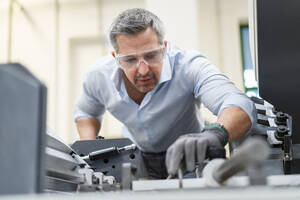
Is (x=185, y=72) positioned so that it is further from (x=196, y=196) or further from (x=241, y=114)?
(x=196, y=196)

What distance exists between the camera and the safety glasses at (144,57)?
1.51 m

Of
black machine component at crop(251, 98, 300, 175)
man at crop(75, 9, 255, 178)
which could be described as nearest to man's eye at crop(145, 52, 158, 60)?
man at crop(75, 9, 255, 178)

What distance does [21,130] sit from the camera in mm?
523

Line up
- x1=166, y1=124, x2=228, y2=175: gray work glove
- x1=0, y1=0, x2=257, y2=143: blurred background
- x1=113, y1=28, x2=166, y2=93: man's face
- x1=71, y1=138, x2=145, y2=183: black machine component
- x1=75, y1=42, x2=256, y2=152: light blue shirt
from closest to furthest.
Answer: x1=166, y1=124, x2=228, y2=175: gray work glove < x1=71, y1=138, x2=145, y2=183: black machine component < x1=113, y1=28, x2=166, y2=93: man's face < x1=75, y1=42, x2=256, y2=152: light blue shirt < x1=0, y1=0, x2=257, y2=143: blurred background

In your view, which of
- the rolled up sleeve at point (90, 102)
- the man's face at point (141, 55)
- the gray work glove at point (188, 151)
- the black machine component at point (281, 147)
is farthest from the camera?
the rolled up sleeve at point (90, 102)

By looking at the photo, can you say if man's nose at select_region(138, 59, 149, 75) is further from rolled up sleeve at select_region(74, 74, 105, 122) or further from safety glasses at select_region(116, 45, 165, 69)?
rolled up sleeve at select_region(74, 74, 105, 122)

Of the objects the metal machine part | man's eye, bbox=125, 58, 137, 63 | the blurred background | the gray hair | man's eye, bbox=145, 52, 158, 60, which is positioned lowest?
the metal machine part

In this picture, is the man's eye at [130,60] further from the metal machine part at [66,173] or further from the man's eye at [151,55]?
the metal machine part at [66,173]

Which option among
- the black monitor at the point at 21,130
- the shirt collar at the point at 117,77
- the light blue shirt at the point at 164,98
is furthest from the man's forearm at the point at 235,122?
the black monitor at the point at 21,130

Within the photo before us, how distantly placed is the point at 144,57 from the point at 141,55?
15 millimetres

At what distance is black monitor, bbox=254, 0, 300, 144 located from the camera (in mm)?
869

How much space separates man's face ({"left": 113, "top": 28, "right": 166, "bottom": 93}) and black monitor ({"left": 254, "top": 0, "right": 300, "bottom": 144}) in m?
0.62

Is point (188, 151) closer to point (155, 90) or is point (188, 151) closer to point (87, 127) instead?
point (155, 90)

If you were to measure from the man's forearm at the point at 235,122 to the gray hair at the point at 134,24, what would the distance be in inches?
18.5
